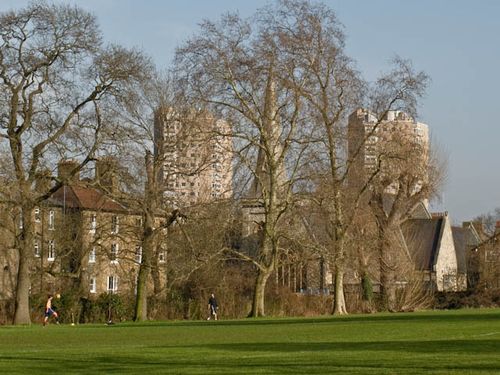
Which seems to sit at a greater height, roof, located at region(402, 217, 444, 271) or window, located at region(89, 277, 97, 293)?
roof, located at region(402, 217, 444, 271)

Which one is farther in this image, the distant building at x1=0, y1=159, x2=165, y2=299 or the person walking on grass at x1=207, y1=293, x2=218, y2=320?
the person walking on grass at x1=207, y1=293, x2=218, y2=320

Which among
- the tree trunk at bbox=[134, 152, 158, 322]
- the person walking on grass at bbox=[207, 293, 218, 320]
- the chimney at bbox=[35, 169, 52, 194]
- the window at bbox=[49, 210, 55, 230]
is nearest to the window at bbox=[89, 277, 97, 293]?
the window at bbox=[49, 210, 55, 230]

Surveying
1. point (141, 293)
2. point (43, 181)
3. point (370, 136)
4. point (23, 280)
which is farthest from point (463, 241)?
point (43, 181)

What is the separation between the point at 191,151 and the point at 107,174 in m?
6.12

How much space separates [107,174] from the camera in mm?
61656

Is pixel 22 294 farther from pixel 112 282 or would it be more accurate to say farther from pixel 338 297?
pixel 112 282

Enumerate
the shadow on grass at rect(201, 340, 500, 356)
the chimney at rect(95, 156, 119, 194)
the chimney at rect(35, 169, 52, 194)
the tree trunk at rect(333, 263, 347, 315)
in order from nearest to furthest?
the shadow on grass at rect(201, 340, 500, 356) → the chimney at rect(35, 169, 52, 194) → the chimney at rect(95, 156, 119, 194) → the tree trunk at rect(333, 263, 347, 315)

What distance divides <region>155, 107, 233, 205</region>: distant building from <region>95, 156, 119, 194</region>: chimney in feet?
12.7

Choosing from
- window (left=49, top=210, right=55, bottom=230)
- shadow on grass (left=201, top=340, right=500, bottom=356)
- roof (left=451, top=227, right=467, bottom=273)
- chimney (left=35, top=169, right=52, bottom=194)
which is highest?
roof (left=451, top=227, right=467, bottom=273)

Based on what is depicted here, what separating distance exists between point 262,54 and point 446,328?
28.5m

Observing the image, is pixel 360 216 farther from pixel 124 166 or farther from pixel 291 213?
pixel 124 166

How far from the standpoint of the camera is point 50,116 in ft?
199

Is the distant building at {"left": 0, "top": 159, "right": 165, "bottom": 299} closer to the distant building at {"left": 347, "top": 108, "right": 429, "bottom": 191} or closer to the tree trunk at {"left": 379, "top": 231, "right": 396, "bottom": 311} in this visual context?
the distant building at {"left": 347, "top": 108, "right": 429, "bottom": 191}

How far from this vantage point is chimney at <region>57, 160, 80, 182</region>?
59.7 m
